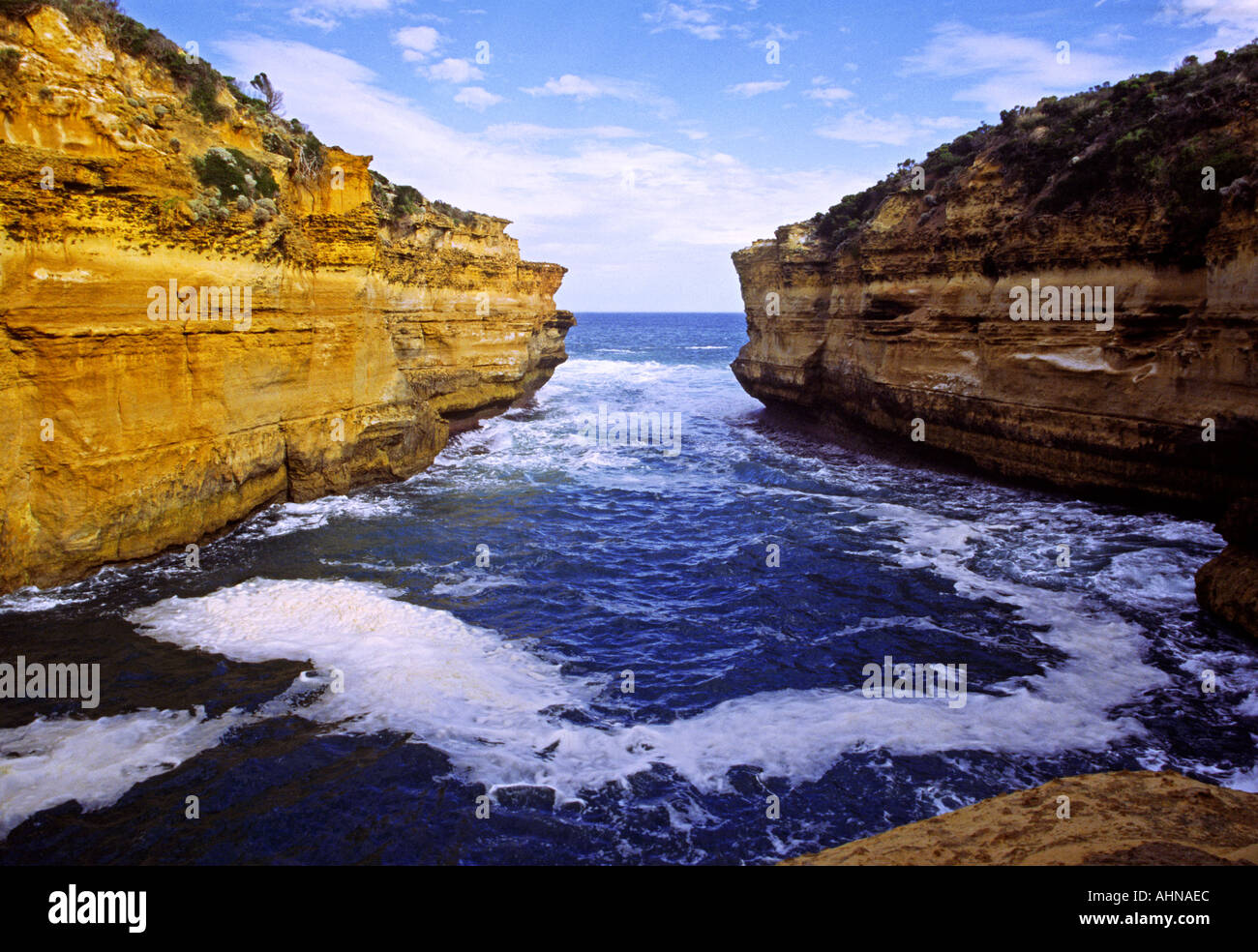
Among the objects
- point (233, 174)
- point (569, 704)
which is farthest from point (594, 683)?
point (233, 174)

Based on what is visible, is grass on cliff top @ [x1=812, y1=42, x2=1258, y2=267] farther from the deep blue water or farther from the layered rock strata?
the deep blue water

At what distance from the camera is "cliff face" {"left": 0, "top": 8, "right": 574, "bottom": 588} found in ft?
32.7

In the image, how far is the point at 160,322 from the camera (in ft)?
37.3

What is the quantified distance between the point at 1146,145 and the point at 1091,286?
311cm

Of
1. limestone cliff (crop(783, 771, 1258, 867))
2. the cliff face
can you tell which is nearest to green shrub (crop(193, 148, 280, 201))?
the cliff face

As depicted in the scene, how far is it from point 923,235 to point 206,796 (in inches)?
Answer: 762

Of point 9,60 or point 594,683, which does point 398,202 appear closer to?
point 9,60

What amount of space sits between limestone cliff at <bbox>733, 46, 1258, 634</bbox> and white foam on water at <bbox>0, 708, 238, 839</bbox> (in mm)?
12536

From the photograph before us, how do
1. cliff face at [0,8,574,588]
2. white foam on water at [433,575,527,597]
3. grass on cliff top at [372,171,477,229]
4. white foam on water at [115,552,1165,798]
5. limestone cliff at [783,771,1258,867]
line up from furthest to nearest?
grass on cliff top at [372,171,477,229]
white foam on water at [433,575,527,597]
cliff face at [0,8,574,588]
white foam on water at [115,552,1165,798]
limestone cliff at [783,771,1258,867]

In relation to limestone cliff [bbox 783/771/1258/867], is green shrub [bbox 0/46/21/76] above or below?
above

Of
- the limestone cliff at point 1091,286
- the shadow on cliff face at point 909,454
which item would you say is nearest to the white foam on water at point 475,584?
the limestone cliff at point 1091,286

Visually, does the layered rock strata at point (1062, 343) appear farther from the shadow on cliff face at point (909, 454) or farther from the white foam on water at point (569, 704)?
the white foam on water at point (569, 704)

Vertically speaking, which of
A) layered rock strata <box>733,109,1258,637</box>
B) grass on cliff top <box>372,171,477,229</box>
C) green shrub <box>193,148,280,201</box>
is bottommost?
layered rock strata <box>733,109,1258,637</box>

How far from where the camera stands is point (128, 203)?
10.8 metres
